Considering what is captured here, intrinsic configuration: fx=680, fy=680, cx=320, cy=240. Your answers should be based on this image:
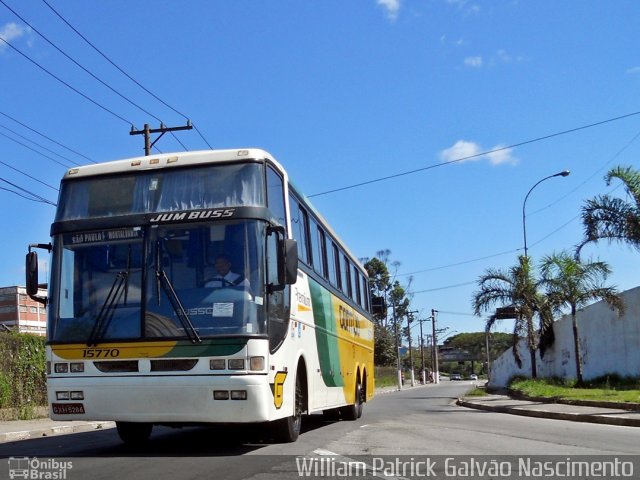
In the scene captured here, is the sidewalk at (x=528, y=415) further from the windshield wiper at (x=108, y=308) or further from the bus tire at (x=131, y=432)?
the windshield wiper at (x=108, y=308)

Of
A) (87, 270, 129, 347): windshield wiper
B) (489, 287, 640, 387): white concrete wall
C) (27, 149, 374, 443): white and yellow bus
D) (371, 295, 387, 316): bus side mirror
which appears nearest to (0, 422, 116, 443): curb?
(27, 149, 374, 443): white and yellow bus

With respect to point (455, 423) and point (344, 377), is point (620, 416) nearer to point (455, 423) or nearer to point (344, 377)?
point (455, 423)

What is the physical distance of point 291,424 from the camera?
31.7 feet

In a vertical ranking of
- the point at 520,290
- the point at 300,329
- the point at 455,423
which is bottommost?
the point at 455,423

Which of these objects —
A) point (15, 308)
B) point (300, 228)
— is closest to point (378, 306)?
point (300, 228)

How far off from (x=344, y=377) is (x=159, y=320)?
21.2 ft

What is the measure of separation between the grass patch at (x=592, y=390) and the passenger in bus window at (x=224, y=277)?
1151cm

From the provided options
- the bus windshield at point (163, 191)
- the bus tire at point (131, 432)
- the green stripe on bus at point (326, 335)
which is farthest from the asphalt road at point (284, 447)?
the bus windshield at point (163, 191)

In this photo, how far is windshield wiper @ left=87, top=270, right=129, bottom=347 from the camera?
8383mm

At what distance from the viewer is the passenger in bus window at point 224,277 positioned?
26.9ft

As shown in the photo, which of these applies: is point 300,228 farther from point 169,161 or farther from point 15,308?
point 15,308

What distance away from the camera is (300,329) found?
9914 mm

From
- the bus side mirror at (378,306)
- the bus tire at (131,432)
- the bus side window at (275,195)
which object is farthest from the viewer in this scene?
the bus side mirror at (378,306)

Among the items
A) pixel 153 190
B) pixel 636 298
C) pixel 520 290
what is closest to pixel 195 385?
pixel 153 190
